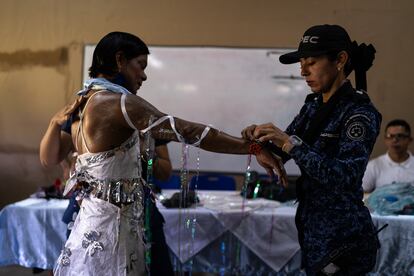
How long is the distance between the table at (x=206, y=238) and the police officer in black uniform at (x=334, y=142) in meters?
1.39

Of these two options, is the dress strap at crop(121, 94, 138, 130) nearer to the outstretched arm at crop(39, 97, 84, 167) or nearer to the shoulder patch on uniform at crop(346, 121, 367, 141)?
the outstretched arm at crop(39, 97, 84, 167)

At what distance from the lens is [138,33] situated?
5148mm

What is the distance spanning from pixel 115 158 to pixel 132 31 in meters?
3.62

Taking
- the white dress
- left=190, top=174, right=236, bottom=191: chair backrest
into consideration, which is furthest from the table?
the white dress

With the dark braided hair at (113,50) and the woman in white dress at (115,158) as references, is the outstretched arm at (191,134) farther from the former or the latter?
the dark braided hair at (113,50)

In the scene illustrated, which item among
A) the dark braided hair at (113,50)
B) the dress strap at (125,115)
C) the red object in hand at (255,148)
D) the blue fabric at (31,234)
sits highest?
the dark braided hair at (113,50)

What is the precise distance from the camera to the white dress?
1708 mm

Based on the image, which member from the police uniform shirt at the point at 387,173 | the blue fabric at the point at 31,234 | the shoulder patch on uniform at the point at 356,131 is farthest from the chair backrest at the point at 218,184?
the shoulder patch on uniform at the point at 356,131

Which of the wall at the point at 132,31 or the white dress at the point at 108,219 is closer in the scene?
the white dress at the point at 108,219

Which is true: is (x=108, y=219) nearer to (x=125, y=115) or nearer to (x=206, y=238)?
(x=125, y=115)

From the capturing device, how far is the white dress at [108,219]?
1708 mm

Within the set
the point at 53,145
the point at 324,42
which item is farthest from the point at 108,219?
the point at 324,42

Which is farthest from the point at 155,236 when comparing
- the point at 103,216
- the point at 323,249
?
the point at 323,249

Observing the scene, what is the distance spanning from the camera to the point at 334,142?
161 cm
